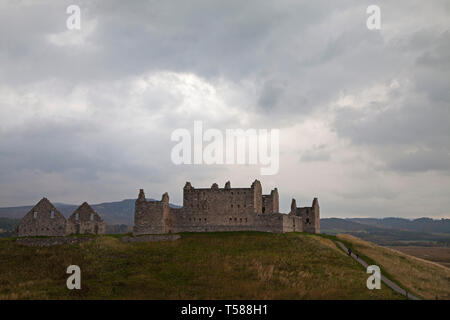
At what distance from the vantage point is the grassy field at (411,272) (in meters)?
44.9

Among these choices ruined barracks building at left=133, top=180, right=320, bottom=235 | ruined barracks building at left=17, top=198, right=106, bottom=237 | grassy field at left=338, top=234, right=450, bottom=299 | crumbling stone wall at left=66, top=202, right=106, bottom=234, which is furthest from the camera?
crumbling stone wall at left=66, top=202, right=106, bottom=234

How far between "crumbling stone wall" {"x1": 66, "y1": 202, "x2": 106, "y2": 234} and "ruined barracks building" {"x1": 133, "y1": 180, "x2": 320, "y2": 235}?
23.5ft

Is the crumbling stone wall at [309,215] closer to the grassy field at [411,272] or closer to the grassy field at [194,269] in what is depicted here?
the grassy field at [411,272]

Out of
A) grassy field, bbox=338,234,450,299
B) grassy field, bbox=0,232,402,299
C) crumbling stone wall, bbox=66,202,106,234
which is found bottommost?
grassy field, bbox=338,234,450,299

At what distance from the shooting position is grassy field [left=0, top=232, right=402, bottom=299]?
36875 millimetres

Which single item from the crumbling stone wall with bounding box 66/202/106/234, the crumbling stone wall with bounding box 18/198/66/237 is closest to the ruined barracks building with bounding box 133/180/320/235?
the crumbling stone wall with bounding box 66/202/106/234

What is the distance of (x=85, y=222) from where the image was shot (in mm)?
67625

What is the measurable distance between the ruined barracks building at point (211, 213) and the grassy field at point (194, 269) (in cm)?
472

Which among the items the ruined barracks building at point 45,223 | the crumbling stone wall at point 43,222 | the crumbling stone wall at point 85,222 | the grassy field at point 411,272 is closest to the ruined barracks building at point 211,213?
the crumbling stone wall at point 85,222

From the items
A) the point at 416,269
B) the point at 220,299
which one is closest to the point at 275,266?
the point at 220,299

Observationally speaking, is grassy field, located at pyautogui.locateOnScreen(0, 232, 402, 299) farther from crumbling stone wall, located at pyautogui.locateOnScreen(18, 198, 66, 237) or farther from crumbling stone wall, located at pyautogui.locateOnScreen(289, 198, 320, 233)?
crumbling stone wall, located at pyautogui.locateOnScreen(289, 198, 320, 233)
